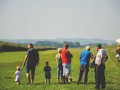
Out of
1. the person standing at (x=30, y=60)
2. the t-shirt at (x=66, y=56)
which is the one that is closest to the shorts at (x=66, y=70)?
the t-shirt at (x=66, y=56)

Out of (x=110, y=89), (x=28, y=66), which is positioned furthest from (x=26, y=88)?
(x=110, y=89)

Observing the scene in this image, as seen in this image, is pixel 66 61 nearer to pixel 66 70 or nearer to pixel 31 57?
pixel 66 70

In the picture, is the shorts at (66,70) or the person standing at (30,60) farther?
the person standing at (30,60)

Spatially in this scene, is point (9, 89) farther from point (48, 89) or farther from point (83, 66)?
point (83, 66)

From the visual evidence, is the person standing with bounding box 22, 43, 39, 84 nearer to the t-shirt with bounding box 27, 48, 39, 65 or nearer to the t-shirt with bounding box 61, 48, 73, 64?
the t-shirt with bounding box 27, 48, 39, 65

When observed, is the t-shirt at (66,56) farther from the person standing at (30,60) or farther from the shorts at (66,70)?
the person standing at (30,60)

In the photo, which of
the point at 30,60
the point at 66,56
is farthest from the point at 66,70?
the point at 30,60

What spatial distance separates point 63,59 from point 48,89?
3079 mm

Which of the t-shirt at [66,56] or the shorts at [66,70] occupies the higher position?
the t-shirt at [66,56]

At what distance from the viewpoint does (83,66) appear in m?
22.9

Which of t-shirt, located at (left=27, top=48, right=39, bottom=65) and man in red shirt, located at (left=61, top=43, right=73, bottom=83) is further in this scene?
t-shirt, located at (left=27, top=48, right=39, bottom=65)

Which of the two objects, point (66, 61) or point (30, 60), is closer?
point (66, 61)

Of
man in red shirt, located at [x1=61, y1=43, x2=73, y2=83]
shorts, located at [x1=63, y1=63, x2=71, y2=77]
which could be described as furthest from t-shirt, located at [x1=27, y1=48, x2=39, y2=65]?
shorts, located at [x1=63, y1=63, x2=71, y2=77]

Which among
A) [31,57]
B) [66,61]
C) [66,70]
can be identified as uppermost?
[31,57]
